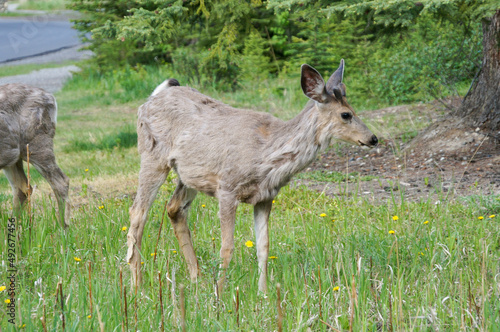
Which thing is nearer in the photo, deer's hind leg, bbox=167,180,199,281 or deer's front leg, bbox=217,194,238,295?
deer's front leg, bbox=217,194,238,295

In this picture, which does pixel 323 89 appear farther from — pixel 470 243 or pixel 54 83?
pixel 54 83

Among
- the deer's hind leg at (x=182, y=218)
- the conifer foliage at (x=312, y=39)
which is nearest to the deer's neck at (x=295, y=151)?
the deer's hind leg at (x=182, y=218)

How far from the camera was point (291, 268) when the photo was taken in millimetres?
4625

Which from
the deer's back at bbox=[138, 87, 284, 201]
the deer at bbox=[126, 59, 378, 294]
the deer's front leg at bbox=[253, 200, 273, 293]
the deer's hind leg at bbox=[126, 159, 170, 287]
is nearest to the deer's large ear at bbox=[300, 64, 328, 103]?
the deer at bbox=[126, 59, 378, 294]

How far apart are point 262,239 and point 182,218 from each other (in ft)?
2.97

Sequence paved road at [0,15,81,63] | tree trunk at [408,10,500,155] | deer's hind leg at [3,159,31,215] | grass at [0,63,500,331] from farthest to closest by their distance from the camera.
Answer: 1. paved road at [0,15,81,63]
2. tree trunk at [408,10,500,155]
3. deer's hind leg at [3,159,31,215]
4. grass at [0,63,500,331]

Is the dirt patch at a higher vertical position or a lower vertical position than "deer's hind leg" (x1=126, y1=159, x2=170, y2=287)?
lower

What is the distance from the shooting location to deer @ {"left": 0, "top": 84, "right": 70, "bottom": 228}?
6.18 m

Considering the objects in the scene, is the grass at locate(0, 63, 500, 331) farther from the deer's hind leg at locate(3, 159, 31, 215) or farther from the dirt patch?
the dirt patch

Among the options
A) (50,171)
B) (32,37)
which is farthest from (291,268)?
(32,37)

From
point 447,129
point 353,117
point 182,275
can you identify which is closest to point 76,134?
point 447,129

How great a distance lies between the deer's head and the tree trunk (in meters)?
3.71

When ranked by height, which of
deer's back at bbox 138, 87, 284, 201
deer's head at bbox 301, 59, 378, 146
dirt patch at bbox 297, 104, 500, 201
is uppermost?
deer's head at bbox 301, 59, 378, 146

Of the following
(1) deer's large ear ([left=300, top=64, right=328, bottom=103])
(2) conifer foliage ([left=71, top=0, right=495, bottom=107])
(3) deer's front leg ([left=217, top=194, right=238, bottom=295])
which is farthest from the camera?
(2) conifer foliage ([left=71, top=0, right=495, bottom=107])
